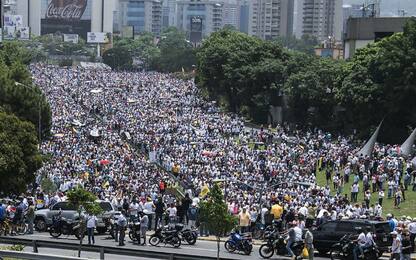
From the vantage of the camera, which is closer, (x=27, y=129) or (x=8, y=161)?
(x=8, y=161)

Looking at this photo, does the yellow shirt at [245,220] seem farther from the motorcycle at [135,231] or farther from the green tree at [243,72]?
the green tree at [243,72]

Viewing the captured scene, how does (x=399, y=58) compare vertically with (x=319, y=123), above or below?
above

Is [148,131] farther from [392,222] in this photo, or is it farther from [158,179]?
[392,222]

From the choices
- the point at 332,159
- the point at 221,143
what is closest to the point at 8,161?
the point at 332,159

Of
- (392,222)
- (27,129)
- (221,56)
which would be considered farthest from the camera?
(221,56)

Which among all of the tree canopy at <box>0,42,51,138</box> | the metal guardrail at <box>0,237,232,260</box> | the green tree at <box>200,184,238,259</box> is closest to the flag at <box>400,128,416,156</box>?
the tree canopy at <box>0,42,51,138</box>

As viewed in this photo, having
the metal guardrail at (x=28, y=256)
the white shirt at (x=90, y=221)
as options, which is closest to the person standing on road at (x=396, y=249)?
the white shirt at (x=90, y=221)
